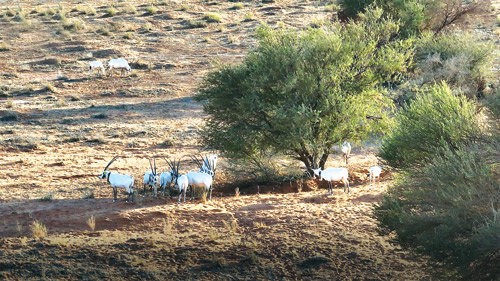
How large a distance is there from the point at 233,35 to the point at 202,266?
2968 cm

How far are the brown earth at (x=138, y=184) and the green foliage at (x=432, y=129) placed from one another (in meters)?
1.74

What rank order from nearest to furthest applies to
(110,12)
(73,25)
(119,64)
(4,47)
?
(119,64) → (4,47) → (73,25) → (110,12)

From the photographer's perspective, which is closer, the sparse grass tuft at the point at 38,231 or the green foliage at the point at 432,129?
the green foliage at the point at 432,129

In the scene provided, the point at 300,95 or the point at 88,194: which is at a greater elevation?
the point at 300,95

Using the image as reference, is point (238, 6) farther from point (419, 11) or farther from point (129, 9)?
point (419, 11)

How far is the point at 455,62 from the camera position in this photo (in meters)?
28.4

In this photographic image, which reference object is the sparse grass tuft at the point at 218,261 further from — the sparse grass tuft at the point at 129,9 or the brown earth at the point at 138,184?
the sparse grass tuft at the point at 129,9

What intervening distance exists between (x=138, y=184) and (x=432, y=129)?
30.3 feet

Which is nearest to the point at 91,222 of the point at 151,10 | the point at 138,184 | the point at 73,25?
the point at 138,184

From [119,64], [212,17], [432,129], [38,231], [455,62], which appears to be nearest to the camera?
[432,129]

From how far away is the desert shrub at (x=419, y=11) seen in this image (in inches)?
1272

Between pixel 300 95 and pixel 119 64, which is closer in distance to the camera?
pixel 300 95

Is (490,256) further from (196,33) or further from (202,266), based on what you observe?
(196,33)

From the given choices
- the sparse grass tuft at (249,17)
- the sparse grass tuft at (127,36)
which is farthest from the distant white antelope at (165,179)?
the sparse grass tuft at (249,17)
